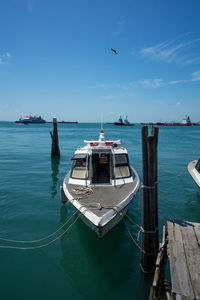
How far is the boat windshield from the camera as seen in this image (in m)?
9.77

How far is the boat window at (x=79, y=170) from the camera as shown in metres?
9.70

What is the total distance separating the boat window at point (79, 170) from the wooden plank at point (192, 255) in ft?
17.9

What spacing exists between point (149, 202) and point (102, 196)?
2.63m

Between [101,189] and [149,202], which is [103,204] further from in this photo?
[149,202]

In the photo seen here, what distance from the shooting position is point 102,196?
7871 millimetres

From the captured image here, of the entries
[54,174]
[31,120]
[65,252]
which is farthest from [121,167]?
[31,120]

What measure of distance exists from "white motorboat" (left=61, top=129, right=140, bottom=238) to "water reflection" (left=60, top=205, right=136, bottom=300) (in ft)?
4.31

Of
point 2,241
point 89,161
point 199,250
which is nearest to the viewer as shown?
point 199,250

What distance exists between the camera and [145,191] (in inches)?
222

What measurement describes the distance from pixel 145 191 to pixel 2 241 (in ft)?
21.5

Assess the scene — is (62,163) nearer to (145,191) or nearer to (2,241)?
(2,241)

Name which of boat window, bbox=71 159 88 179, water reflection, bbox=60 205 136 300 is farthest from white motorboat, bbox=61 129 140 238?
water reflection, bbox=60 205 136 300

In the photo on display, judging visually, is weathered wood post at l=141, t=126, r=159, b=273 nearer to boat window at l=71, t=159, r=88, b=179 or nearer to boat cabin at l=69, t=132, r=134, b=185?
boat cabin at l=69, t=132, r=134, b=185

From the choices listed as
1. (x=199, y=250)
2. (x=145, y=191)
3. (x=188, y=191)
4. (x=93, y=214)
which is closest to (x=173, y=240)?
(x=199, y=250)
